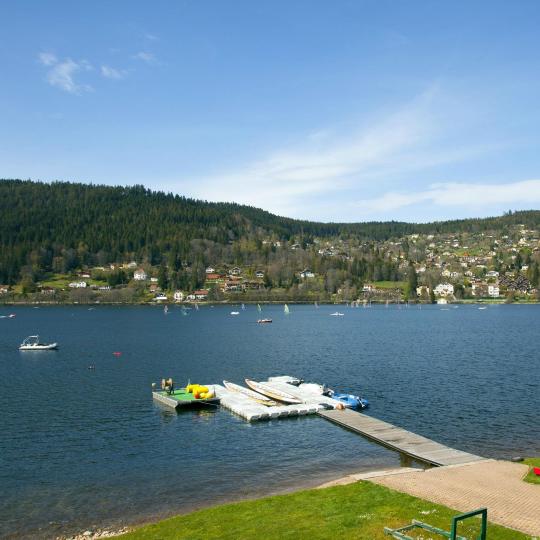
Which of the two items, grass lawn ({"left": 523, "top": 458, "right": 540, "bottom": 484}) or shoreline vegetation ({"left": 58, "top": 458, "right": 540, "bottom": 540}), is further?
grass lawn ({"left": 523, "top": 458, "right": 540, "bottom": 484})

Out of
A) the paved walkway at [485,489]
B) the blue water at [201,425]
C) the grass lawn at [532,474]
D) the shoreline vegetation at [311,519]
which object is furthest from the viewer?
the blue water at [201,425]

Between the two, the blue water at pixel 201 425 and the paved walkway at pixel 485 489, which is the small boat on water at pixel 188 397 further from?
the paved walkway at pixel 485 489

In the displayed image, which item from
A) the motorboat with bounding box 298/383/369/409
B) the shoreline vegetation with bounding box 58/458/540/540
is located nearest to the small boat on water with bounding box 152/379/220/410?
the motorboat with bounding box 298/383/369/409

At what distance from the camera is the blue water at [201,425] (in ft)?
104

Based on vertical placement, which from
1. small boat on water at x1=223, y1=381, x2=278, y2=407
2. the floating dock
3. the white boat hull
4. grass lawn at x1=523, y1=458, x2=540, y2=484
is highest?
grass lawn at x1=523, y1=458, x2=540, y2=484

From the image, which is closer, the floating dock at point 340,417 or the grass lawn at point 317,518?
the grass lawn at point 317,518

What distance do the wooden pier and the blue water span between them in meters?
1.28

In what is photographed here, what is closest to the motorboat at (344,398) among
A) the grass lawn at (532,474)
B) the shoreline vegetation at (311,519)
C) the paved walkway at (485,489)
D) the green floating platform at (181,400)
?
the green floating platform at (181,400)

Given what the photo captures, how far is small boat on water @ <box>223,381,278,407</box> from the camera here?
179 ft

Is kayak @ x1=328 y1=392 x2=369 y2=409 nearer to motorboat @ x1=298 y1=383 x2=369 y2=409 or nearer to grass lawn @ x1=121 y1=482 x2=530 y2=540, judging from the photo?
motorboat @ x1=298 y1=383 x2=369 y2=409

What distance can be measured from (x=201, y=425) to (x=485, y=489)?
1041 inches

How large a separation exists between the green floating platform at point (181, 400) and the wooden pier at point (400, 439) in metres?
11.4

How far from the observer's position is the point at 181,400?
53.4 metres

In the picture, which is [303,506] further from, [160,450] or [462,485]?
[160,450]
